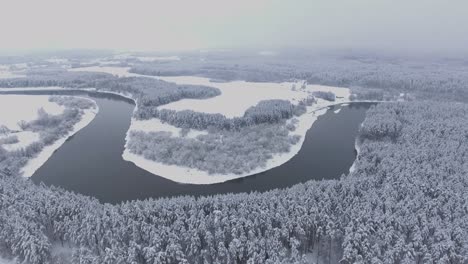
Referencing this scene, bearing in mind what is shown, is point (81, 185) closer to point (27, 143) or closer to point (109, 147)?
point (109, 147)

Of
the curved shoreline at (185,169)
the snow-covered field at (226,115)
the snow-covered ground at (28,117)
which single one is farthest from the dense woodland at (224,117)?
the snow-covered ground at (28,117)

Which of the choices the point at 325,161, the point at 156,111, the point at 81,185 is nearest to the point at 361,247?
the point at 325,161

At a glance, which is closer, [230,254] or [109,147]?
[230,254]

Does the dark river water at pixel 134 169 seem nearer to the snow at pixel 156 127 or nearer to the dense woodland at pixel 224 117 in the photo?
the snow at pixel 156 127

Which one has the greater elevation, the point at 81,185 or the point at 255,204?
the point at 255,204

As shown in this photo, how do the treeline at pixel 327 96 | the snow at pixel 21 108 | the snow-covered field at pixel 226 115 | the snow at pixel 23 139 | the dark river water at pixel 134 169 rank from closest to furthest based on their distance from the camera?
the dark river water at pixel 134 169
the snow-covered field at pixel 226 115
the snow at pixel 23 139
the snow at pixel 21 108
the treeline at pixel 327 96

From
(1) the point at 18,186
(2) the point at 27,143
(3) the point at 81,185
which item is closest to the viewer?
(1) the point at 18,186

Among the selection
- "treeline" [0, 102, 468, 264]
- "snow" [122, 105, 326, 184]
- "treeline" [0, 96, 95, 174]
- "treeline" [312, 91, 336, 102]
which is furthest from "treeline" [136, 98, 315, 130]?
"treeline" [0, 102, 468, 264]

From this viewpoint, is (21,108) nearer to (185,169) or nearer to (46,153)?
(46,153)
